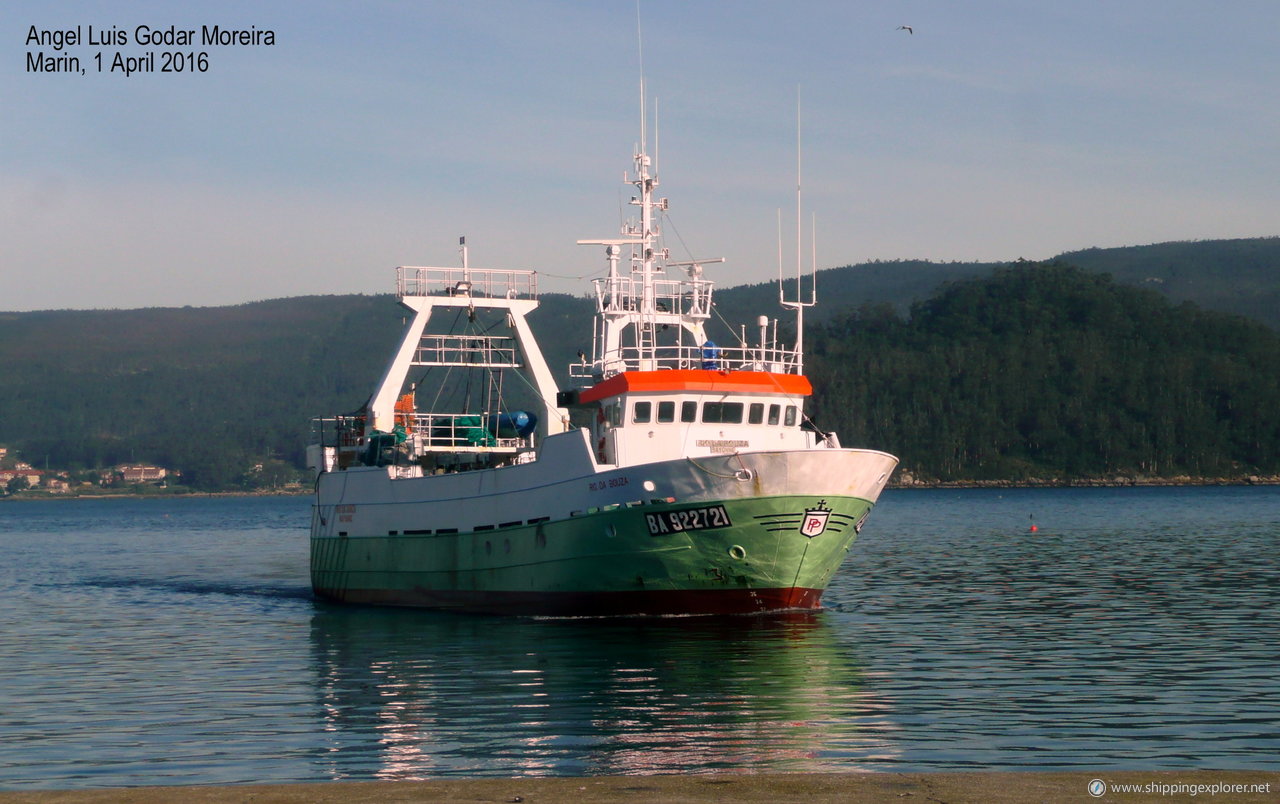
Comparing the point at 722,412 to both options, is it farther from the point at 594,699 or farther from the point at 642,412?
the point at 594,699

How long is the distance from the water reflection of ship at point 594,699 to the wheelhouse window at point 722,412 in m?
4.72

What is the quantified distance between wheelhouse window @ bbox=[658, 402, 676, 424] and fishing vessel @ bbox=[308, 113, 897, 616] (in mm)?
45

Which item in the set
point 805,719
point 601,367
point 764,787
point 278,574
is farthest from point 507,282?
point 764,787

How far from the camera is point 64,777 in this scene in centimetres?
1603

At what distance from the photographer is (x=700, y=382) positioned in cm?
3212

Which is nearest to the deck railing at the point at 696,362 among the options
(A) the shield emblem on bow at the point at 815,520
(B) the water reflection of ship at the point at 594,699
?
(A) the shield emblem on bow at the point at 815,520

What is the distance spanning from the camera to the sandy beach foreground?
37.5 feet

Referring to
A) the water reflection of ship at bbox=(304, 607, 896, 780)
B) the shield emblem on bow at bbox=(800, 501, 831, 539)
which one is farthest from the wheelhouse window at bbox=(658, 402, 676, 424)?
the water reflection of ship at bbox=(304, 607, 896, 780)

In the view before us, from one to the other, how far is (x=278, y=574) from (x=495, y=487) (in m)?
27.6

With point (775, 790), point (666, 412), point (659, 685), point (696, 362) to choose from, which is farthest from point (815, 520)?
point (775, 790)

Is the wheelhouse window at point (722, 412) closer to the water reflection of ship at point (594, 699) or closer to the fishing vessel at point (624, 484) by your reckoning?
the fishing vessel at point (624, 484)

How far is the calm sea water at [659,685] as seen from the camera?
16.6 meters

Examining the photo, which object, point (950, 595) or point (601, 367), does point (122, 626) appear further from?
point (950, 595)

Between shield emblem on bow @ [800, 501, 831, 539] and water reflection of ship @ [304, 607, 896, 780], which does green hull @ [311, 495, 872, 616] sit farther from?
water reflection of ship @ [304, 607, 896, 780]
